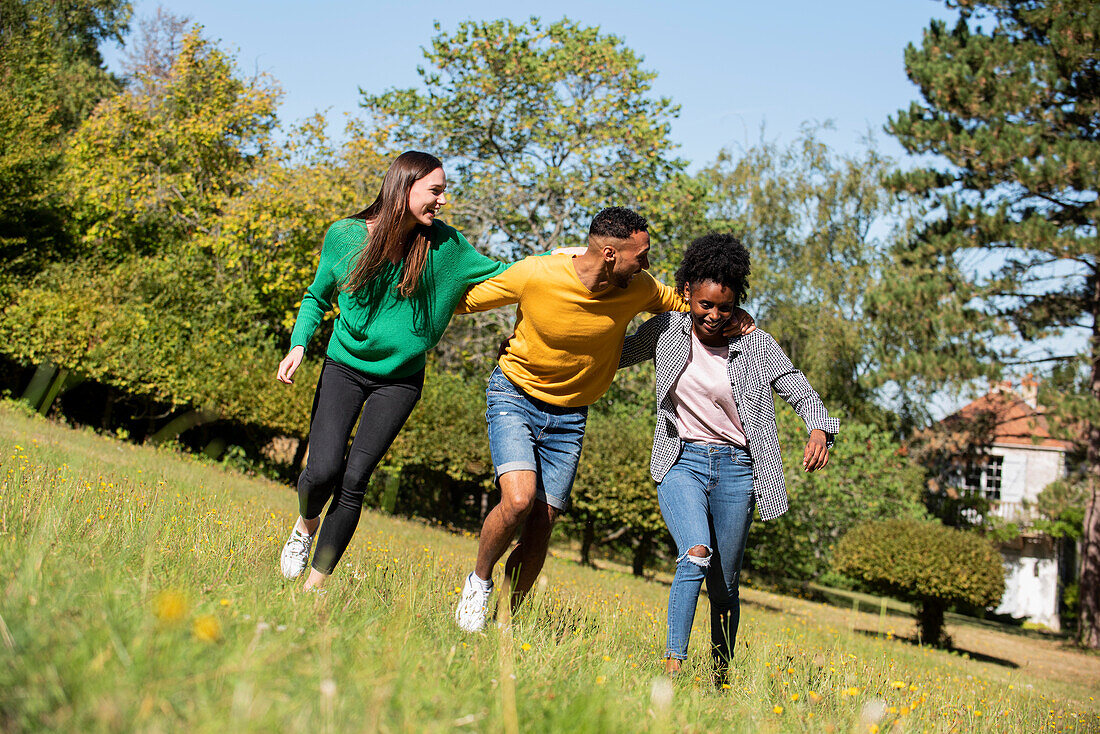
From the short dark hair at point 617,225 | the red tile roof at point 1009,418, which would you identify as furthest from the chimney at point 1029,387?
the short dark hair at point 617,225

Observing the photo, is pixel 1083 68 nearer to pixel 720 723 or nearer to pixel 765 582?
pixel 765 582

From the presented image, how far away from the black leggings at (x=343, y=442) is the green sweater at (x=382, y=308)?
0.09 metres

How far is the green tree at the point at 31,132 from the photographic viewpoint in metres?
20.1

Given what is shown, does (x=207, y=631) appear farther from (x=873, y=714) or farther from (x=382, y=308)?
(x=382, y=308)

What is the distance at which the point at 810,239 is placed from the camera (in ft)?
100

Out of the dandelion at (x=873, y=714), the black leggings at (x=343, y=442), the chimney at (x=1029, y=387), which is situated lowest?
the dandelion at (x=873, y=714)

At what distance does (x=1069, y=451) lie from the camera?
71.2 ft

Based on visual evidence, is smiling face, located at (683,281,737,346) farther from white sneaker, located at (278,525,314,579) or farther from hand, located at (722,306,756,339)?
white sneaker, located at (278,525,314,579)

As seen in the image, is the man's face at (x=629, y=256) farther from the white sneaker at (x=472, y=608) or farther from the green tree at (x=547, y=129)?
the green tree at (x=547, y=129)

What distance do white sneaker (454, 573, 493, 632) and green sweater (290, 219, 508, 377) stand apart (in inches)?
41.3

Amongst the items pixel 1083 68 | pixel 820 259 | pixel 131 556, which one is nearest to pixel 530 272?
pixel 131 556

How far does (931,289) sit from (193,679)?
851 inches

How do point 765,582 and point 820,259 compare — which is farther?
point 820,259

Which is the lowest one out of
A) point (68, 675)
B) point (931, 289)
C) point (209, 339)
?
point (68, 675)
